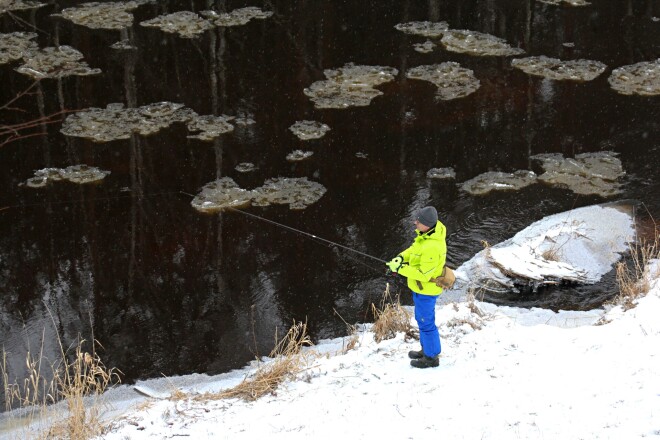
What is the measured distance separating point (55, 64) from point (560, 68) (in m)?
7.74

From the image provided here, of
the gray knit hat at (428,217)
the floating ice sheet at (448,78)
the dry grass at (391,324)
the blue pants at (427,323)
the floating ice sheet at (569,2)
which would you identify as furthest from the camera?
the floating ice sheet at (569,2)

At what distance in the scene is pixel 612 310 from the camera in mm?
6855

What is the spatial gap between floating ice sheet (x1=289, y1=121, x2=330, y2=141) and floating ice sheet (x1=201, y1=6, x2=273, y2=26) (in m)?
3.85

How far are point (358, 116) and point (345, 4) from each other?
4.50 m

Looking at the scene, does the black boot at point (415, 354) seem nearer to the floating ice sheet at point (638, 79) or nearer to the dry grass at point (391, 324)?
the dry grass at point (391, 324)

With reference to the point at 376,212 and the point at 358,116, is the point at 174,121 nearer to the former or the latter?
the point at 358,116

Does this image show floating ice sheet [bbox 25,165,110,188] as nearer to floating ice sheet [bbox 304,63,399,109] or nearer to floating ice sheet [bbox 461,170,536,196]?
floating ice sheet [bbox 304,63,399,109]

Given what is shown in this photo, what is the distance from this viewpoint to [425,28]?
46.7ft

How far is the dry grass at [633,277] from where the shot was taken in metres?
6.85

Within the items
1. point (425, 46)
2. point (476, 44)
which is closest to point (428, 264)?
point (425, 46)

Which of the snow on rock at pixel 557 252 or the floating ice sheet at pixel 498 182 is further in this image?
the floating ice sheet at pixel 498 182

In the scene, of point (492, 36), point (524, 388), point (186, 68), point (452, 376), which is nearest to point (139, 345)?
point (452, 376)

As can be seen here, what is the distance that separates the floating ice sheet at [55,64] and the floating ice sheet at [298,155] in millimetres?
3892

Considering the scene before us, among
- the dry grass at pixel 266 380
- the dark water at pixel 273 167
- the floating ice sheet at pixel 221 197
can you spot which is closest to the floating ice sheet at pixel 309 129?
the dark water at pixel 273 167
